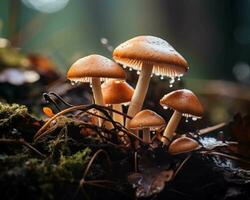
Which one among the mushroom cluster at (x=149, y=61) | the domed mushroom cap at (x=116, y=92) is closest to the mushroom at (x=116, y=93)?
the domed mushroom cap at (x=116, y=92)

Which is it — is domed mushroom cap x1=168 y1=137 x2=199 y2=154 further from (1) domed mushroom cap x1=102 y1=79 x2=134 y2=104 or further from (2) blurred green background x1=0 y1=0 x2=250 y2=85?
(2) blurred green background x1=0 y1=0 x2=250 y2=85

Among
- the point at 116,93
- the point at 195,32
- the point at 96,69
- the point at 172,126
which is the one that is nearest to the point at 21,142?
the point at 96,69

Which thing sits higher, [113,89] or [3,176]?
[113,89]

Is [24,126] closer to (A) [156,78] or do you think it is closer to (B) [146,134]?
(B) [146,134]

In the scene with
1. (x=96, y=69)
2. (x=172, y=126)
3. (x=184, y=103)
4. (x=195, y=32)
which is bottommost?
(x=195, y=32)

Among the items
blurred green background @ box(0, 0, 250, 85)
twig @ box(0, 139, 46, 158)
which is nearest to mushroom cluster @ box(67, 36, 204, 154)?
twig @ box(0, 139, 46, 158)

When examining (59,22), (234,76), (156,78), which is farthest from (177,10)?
(59,22)

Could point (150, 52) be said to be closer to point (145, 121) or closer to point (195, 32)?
point (145, 121)
